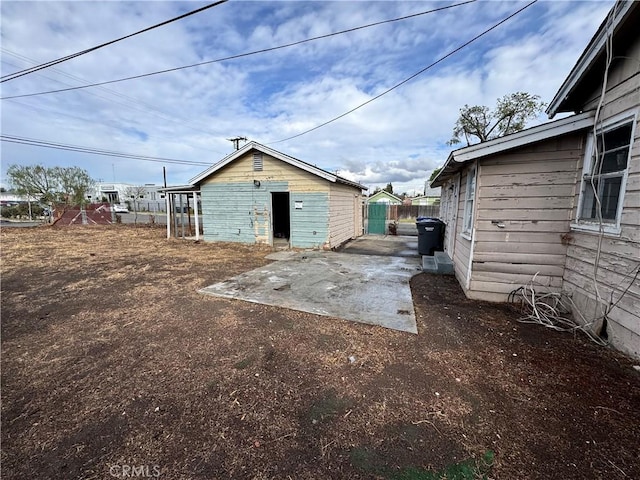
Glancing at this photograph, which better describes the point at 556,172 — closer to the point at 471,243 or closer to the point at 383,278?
the point at 471,243

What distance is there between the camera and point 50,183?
22609 mm

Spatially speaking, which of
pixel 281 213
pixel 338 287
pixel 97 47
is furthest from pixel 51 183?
pixel 338 287

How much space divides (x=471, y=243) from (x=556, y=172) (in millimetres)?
1568

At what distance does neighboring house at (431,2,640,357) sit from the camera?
289 centimetres

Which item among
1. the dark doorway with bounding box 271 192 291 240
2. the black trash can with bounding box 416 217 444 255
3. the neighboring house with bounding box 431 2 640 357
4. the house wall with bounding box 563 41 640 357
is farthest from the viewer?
the dark doorway with bounding box 271 192 291 240

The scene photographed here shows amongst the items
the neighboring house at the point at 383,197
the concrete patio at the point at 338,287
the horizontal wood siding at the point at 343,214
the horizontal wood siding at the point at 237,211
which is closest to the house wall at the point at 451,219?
the concrete patio at the point at 338,287

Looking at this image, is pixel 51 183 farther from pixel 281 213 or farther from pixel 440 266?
pixel 440 266

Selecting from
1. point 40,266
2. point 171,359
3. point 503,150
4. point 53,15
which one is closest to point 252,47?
point 53,15

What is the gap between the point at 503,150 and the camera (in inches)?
164

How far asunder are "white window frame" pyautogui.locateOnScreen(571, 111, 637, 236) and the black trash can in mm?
4675

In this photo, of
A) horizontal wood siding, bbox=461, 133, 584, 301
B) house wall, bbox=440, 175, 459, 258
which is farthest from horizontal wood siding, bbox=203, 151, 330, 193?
horizontal wood siding, bbox=461, 133, 584, 301

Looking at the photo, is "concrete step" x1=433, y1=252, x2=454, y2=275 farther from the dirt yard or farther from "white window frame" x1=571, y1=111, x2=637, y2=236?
"white window frame" x1=571, y1=111, x2=637, y2=236

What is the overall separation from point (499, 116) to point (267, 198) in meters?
22.9

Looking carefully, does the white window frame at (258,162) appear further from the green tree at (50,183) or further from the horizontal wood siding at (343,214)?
the green tree at (50,183)
